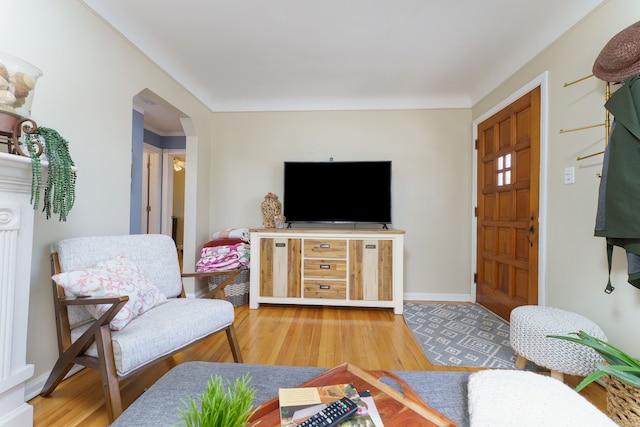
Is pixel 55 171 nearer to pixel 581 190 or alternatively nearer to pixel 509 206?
pixel 581 190

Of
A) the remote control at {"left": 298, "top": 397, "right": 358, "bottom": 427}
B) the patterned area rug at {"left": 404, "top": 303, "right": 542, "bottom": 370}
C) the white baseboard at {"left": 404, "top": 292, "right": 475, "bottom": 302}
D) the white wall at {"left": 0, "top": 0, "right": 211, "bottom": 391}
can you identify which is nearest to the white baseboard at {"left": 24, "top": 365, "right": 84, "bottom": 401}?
the white wall at {"left": 0, "top": 0, "right": 211, "bottom": 391}

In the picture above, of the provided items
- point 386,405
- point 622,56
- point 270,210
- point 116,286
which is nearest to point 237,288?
point 270,210

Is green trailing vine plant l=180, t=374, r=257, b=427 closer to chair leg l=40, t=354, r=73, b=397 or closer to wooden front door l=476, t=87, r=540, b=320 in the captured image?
chair leg l=40, t=354, r=73, b=397

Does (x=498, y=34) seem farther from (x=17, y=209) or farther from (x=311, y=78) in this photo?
(x=17, y=209)

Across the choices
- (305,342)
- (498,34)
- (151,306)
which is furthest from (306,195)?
(498,34)

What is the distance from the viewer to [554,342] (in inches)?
55.7

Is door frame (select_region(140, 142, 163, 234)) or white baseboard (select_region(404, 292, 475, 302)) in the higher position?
door frame (select_region(140, 142, 163, 234))

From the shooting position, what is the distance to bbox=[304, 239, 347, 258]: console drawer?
283cm

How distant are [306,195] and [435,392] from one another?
258 cm

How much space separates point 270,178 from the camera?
11.2 feet

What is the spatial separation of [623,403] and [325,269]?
2128 millimetres

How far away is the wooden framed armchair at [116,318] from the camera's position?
3.78 ft

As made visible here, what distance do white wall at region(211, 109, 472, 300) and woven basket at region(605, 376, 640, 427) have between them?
2131 mm

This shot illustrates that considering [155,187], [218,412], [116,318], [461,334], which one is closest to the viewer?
[218,412]
